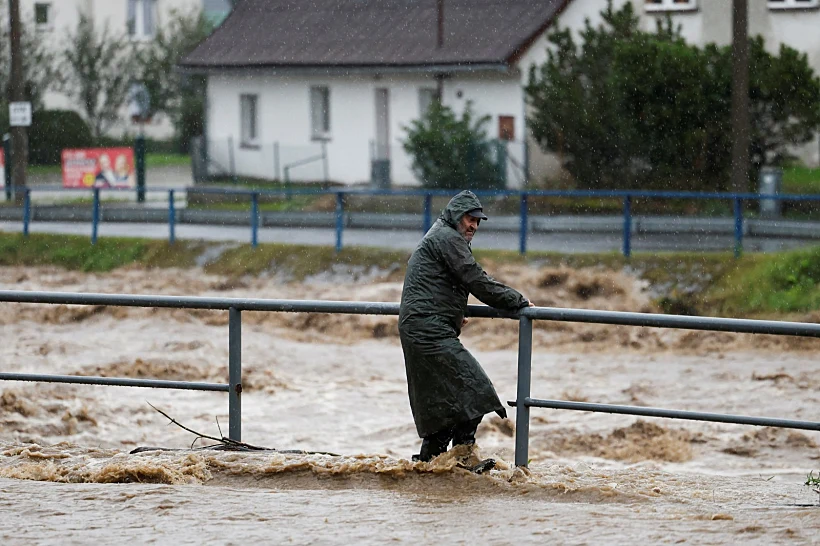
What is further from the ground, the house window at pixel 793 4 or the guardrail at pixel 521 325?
the house window at pixel 793 4

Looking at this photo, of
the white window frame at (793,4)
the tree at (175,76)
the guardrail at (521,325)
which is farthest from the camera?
the tree at (175,76)

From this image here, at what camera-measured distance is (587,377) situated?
17.3 meters

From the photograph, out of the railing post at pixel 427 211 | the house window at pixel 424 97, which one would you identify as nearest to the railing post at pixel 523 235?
the railing post at pixel 427 211

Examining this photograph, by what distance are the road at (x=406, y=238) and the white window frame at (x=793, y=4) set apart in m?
9.47

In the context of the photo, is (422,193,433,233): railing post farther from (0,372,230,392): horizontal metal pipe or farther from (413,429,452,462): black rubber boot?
(413,429,452,462): black rubber boot

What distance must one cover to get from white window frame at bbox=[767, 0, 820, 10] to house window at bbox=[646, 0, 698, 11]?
1644 millimetres

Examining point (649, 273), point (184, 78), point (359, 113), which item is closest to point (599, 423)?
point (649, 273)

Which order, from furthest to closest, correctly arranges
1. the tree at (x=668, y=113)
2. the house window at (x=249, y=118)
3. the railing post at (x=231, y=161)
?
the house window at (x=249, y=118), the railing post at (x=231, y=161), the tree at (x=668, y=113)

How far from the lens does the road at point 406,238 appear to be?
2148cm

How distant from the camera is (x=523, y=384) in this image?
685cm

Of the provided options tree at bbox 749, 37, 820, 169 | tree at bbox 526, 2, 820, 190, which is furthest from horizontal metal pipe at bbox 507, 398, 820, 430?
tree at bbox 749, 37, 820, 169

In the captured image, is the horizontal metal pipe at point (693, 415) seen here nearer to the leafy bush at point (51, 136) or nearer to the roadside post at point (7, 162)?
the roadside post at point (7, 162)

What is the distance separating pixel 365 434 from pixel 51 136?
2757 cm

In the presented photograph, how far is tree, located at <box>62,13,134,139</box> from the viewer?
40938mm
